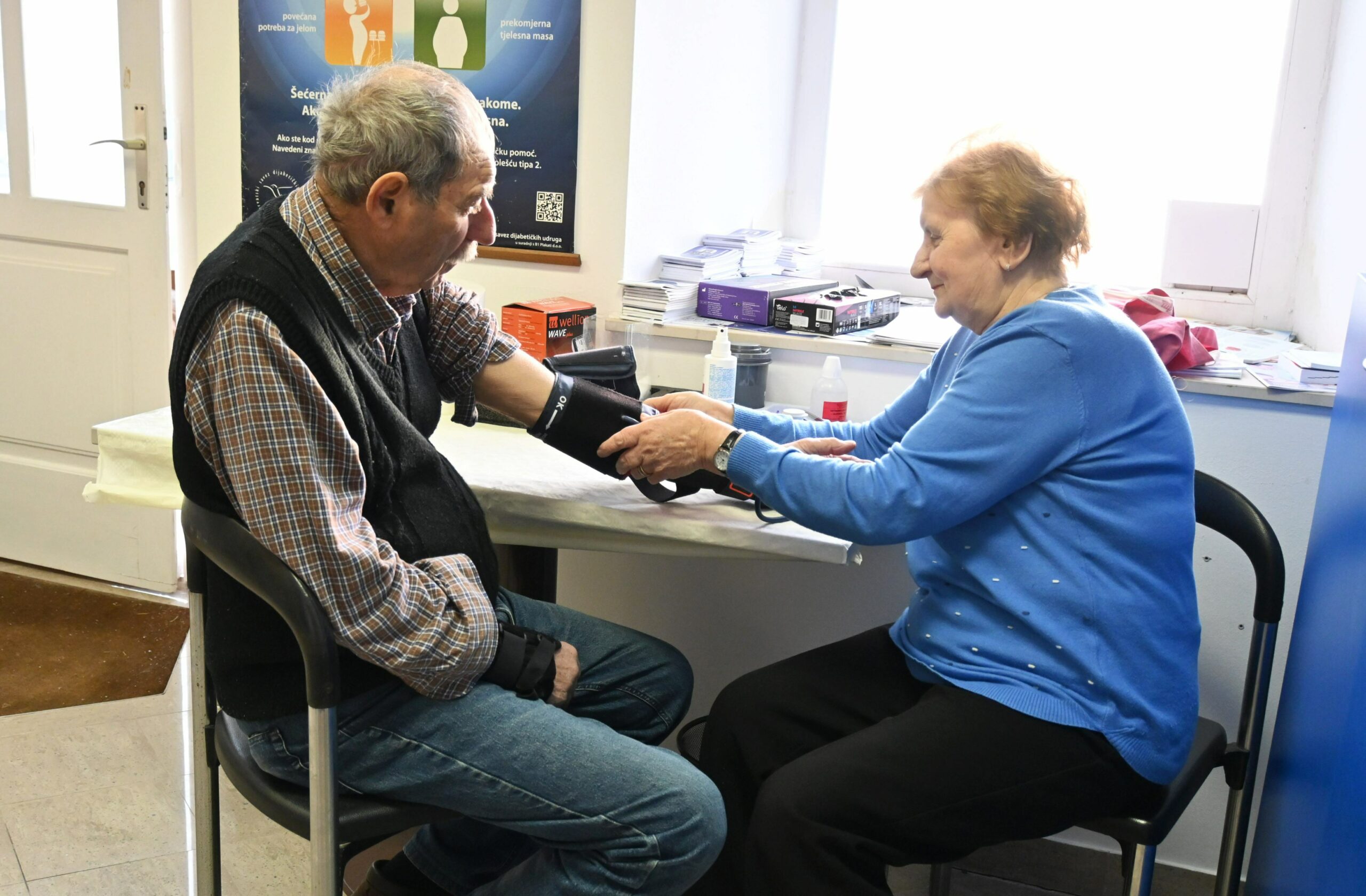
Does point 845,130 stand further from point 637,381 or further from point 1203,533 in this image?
point 1203,533

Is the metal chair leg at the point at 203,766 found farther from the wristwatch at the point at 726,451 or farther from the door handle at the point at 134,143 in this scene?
the door handle at the point at 134,143

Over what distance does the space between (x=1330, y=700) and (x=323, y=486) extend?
1206 millimetres

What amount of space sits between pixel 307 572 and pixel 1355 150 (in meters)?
2.03

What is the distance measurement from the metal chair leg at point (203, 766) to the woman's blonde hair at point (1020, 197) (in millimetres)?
1114

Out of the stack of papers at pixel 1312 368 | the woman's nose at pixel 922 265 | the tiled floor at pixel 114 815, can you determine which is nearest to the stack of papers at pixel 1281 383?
the stack of papers at pixel 1312 368

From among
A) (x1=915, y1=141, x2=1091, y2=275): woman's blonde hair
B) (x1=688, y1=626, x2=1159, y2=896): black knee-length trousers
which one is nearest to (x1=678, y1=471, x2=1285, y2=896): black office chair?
(x1=688, y1=626, x2=1159, y2=896): black knee-length trousers

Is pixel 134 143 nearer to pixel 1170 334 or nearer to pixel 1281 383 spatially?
pixel 1170 334

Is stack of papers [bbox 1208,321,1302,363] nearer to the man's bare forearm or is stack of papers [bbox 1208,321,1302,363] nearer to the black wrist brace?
the man's bare forearm

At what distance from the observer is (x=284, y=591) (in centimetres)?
123

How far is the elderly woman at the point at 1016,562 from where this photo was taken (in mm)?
1417

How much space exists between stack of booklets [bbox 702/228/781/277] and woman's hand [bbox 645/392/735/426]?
30.2 inches

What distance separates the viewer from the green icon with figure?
236 centimetres

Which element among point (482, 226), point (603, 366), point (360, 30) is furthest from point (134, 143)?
point (482, 226)

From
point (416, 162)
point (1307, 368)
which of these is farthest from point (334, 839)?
point (1307, 368)
